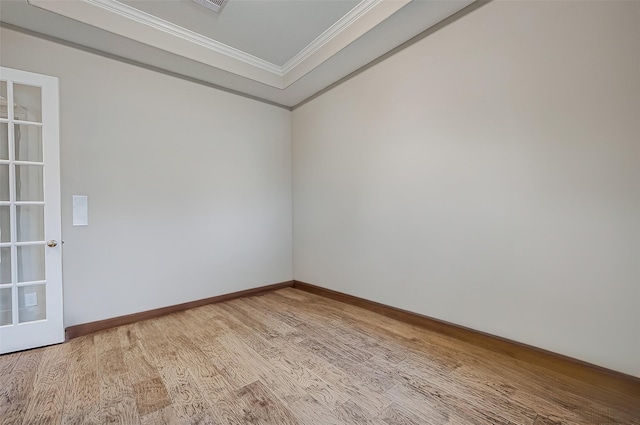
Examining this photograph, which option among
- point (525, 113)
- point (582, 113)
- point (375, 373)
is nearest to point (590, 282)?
point (582, 113)

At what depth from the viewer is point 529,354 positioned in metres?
1.84

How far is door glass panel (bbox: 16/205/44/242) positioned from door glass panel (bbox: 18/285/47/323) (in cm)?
43

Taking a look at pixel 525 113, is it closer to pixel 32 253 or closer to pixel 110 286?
pixel 110 286

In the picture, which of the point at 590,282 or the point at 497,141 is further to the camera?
the point at 497,141

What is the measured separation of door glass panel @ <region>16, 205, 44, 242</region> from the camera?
7.09 feet

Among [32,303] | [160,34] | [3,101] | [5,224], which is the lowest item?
[32,303]

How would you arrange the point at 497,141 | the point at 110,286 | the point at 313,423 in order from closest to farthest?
the point at 313,423 → the point at 497,141 → the point at 110,286

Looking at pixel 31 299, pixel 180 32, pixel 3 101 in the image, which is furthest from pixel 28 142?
pixel 180 32

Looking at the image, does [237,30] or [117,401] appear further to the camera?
[237,30]

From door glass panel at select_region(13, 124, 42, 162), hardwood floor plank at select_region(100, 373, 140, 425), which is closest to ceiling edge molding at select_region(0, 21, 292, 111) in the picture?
door glass panel at select_region(13, 124, 42, 162)

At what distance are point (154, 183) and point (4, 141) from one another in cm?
108

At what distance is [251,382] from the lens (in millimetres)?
1679

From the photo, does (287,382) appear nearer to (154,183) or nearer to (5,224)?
(154,183)

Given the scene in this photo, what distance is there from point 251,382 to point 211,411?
295 mm
